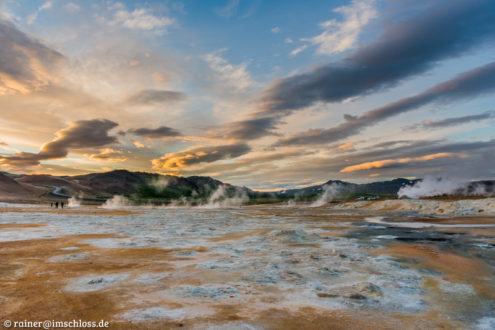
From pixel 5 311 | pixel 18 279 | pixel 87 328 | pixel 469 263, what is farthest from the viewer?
pixel 469 263

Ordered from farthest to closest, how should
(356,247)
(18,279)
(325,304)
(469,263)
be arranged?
1. (356,247)
2. (469,263)
3. (18,279)
4. (325,304)

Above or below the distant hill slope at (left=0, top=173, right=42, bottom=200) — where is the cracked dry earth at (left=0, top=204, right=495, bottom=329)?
below

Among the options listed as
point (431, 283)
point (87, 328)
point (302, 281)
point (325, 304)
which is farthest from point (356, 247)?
point (87, 328)

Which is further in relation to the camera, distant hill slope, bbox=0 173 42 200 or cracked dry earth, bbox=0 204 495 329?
distant hill slope, bbox=0 173 42 200

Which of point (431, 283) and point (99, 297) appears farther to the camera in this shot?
point (431, 283)

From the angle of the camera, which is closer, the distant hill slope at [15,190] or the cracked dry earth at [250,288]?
the cracked dry earth at [250,288]

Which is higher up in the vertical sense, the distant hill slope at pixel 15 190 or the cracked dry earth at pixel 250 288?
the distant hill slope at pixel 15 190

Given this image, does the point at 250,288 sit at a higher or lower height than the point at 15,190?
lower

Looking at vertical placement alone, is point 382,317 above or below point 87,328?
below

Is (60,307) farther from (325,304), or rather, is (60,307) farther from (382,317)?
(382,317)

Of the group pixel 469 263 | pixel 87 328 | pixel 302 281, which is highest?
pixel 87 328

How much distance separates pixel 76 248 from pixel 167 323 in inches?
422

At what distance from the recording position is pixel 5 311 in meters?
5.40

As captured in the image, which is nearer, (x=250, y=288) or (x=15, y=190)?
(x=250, y=288)
